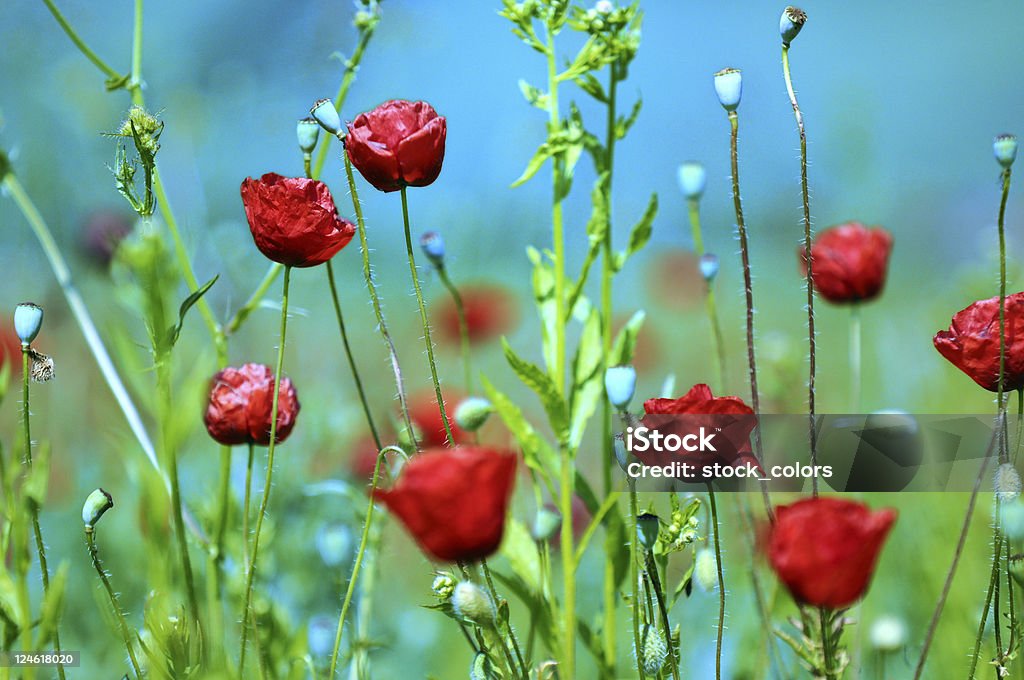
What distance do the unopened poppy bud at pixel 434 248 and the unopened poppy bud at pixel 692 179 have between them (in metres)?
0.17

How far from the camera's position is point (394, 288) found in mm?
2299

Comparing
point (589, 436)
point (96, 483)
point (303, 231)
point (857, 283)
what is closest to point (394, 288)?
point (589, 436)

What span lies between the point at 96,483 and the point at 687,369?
114 centimetres

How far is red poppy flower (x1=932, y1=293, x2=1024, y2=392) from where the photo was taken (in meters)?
0.54

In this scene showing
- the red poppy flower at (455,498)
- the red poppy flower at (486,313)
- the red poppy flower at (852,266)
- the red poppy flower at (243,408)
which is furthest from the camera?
the red poppy flower at (486,313)

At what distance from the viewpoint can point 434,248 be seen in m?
0.66

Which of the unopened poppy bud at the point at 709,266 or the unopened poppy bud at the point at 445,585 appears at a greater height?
the unopened poppy bud at the point at 709,266

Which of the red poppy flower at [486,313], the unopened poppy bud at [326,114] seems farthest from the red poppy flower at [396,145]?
the red poppy flower at [486,313]

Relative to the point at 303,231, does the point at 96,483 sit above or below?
below

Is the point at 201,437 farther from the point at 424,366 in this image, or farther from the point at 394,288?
the point at 394,288

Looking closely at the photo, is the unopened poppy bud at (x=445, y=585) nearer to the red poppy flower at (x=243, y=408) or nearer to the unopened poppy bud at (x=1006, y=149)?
the red poppy flower at (x=243, y=408)

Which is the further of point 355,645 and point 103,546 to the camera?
point 103,546

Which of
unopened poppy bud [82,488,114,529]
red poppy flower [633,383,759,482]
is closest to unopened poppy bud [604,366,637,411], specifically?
red poppy flower [633,383,759,482]

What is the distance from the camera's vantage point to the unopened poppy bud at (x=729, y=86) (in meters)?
0.51
